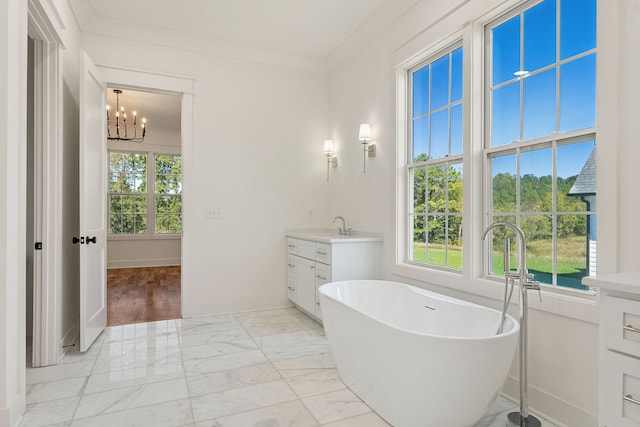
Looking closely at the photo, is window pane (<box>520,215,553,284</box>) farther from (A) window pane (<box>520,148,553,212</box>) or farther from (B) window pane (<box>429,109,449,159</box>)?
(B) window pane (<box>429,109,449,159</box>)

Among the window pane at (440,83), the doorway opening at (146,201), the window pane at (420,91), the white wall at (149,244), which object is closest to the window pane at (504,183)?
the window pane at (440,83)

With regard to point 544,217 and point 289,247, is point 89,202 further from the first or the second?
point 544,217

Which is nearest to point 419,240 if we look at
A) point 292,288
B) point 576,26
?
point 292,288

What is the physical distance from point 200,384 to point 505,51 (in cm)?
285

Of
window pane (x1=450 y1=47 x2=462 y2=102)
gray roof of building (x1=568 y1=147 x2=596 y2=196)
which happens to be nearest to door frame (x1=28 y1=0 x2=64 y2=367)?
window pane (x1=450 y1=47 x2=462 y2=102)

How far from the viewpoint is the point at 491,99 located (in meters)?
2.45

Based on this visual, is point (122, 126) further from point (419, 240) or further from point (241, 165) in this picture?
point (419, 240)

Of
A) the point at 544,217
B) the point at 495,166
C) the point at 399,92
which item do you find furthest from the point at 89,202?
the point at 544,217

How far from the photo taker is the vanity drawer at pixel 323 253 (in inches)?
128

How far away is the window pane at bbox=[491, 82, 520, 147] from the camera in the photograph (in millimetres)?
2281

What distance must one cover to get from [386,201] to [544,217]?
1.43 meters

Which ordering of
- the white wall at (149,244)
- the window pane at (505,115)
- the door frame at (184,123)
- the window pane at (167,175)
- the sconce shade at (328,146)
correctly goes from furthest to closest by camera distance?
the window pane at (167,175) < the white wall at (149,244) < the sconce shade at (328,146) < the door frame at (184,123) < the window pane at (505,115)

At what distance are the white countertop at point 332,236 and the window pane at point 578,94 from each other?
1766mm

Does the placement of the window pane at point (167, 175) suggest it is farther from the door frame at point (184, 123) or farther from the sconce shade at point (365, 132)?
the sconce shade at point (365, 132)
